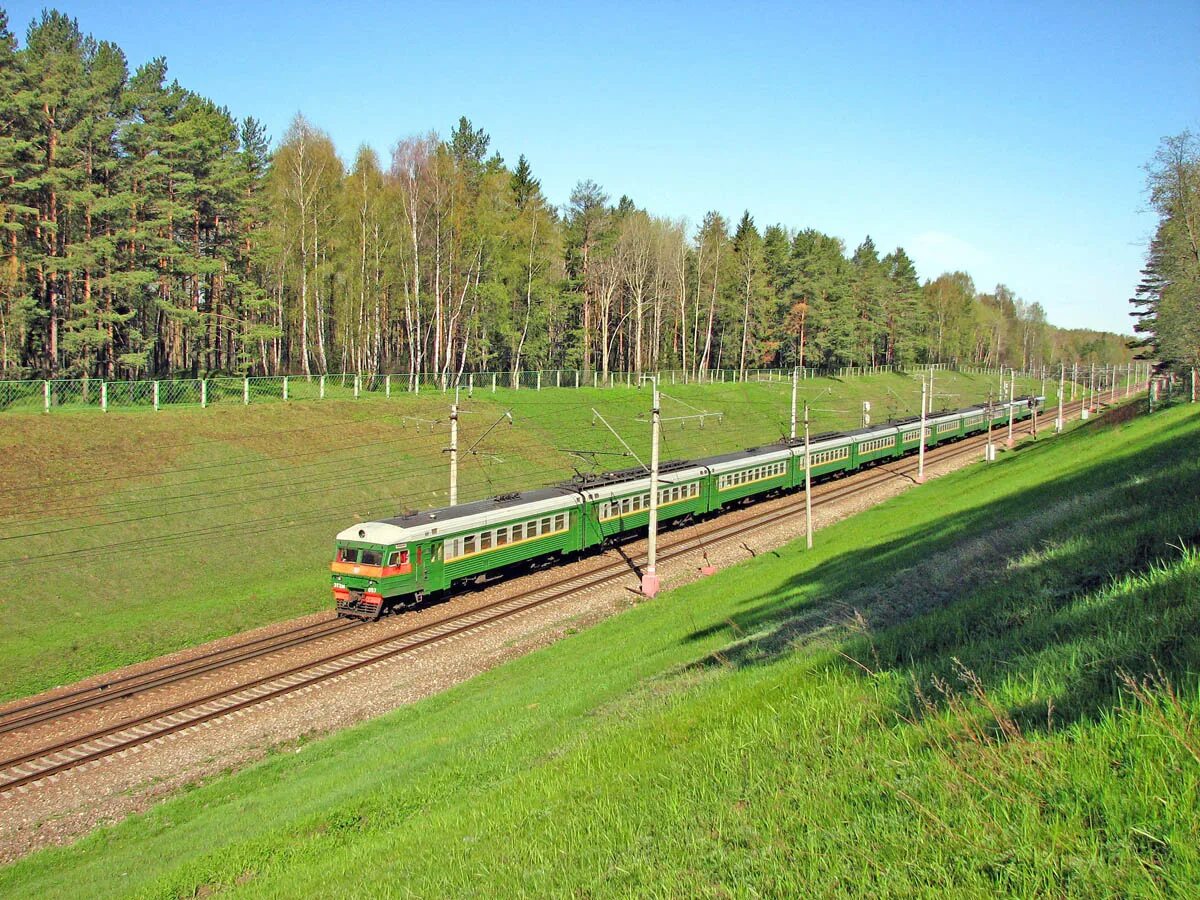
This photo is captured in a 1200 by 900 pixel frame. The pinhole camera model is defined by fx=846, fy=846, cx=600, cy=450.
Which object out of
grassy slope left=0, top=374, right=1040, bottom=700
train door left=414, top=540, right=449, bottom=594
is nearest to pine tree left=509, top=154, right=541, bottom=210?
grassy slope left=0, top=374, right=1040, bottom=700

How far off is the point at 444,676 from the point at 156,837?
8.04m

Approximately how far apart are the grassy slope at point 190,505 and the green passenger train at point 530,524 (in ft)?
11.7

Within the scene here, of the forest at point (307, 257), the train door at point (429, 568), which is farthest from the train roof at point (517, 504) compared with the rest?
the forest at point (307, 257)

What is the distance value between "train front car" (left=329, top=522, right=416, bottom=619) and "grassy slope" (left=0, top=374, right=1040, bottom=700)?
2.54 m

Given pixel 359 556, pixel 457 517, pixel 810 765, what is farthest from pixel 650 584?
pixel 810 765

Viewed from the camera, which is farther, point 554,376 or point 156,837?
point 554,376

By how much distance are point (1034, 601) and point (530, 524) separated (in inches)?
808

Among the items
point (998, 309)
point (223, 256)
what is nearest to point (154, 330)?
point (223, 256)

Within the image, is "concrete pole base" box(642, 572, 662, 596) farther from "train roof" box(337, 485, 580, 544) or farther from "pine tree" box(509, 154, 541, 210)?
"pine tree" box(509, 154, 541, 210)

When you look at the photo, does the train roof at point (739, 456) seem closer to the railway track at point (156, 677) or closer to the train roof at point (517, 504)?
the train roof at point (517, 504)

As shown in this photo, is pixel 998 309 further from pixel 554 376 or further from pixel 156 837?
pixel 156 837

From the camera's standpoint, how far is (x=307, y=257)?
55.1 m

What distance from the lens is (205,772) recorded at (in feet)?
54.0

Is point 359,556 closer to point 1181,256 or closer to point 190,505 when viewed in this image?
point 190,505
